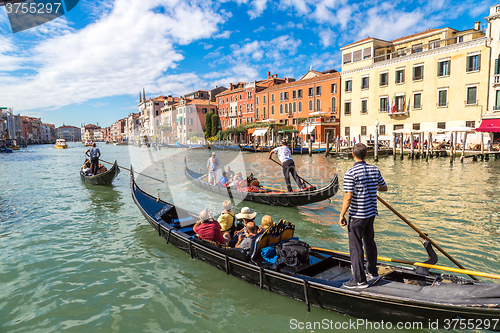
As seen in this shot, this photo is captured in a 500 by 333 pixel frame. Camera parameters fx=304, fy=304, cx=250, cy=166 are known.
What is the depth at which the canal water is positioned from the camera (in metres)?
3.46

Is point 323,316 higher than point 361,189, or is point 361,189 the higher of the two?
point 361,189

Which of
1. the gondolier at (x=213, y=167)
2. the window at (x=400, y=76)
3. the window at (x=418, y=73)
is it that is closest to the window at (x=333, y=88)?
the window at (x=400, y=76)

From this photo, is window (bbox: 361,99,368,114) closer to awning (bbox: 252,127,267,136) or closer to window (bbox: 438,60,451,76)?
window (bbox: 438,60,451,76)

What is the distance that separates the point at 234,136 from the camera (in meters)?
43.1

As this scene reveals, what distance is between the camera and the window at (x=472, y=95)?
20.4 m

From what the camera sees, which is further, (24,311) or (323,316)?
(24,311)

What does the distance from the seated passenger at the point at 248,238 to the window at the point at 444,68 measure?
2364 centimetres

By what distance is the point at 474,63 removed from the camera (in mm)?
20375

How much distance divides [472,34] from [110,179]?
25.2 metres

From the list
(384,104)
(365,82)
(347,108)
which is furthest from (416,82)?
(347,108)

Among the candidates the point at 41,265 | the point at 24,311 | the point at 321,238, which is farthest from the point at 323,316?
the point at 41,265

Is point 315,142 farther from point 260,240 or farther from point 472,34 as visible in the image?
point 260,240

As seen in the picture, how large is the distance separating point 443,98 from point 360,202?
23882 mm

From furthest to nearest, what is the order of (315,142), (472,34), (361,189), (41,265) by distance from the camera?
1. (315,142)
2. (472,34)
3. (41,265)
4. (361,189)
